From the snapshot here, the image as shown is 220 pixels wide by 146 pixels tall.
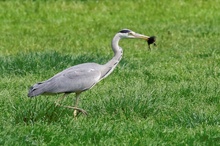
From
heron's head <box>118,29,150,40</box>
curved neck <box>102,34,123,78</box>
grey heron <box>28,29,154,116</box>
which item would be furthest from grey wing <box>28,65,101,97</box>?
heron's head <box>118,29,150,40</box>

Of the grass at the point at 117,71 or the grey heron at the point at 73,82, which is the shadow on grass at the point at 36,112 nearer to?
the grass at the point at 117,71

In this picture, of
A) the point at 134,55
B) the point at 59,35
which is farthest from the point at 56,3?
the point at 134,55

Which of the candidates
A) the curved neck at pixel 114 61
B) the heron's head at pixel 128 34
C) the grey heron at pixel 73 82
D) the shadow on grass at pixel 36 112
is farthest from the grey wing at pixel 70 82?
the heron's head at pixel 128 34

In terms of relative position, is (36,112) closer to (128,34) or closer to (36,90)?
(36,90)

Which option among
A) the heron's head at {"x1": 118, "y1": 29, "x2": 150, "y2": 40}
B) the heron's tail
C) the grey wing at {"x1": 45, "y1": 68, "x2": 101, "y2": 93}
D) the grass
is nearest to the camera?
the grass

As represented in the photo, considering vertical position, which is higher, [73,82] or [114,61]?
[114,61]

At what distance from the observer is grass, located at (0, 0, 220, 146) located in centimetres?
730

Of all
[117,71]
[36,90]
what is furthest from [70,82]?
[117,71]

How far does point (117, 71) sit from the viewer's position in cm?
1175

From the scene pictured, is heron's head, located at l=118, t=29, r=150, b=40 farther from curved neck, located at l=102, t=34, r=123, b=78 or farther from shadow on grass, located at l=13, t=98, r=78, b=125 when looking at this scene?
shadow on grass, located at l=13, t=98, r=78, b=125

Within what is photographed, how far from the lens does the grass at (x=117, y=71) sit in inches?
287

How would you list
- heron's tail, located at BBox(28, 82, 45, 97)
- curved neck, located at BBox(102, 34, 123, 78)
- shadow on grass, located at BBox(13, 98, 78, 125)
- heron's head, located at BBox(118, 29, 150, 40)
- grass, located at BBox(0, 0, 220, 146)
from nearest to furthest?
grass, located at BBox(0, 0, 220, 146)
shadow on grass, located at BBox(13, 98, 78, 125)
heron's tail, located at BBox(28, 82, 45, 97)
curved neck, located at BBox(102, 34, 123, 78)
heron's head, located at BBox(118, 29, 150, 40)

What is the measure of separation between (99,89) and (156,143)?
316 cm

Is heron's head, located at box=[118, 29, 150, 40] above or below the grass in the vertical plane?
above
